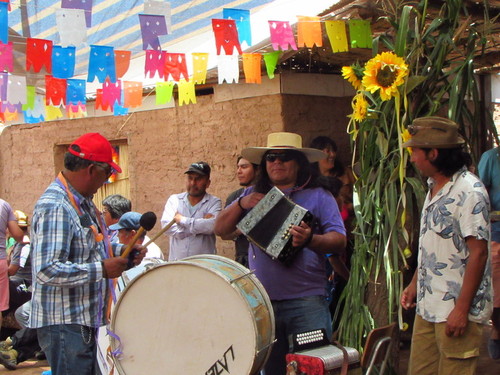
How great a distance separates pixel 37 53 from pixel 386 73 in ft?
10.8

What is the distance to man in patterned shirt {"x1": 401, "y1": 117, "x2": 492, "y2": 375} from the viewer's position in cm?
352

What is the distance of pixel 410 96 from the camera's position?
4633 mm

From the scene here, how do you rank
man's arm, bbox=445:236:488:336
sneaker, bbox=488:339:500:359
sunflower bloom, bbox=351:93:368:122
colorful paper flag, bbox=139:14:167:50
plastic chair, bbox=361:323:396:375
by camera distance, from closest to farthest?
plastic chair, bbox=361:323:396:375
man's arm, bbox=445:236:488:336
sunflower bloom, bbox=351:93:368:122
sneaker, bbox=488:339:500:359
colorful paper flag, bbox=139:14:167:50

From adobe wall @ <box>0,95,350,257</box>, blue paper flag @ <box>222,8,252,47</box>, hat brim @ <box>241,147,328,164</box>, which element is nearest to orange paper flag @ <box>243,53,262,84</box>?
blue paper flag @ <box>222,8,252,47</box>

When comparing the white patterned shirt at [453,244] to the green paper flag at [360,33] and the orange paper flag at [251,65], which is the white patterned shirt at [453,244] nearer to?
the green paper flag at [360,33]

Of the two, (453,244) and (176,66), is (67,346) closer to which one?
(453,244)

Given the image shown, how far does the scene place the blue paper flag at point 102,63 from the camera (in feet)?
21.2

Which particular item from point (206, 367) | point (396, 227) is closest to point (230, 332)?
point (206, 367)

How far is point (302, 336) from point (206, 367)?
18.5 inches

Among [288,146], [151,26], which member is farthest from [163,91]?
[288,146]

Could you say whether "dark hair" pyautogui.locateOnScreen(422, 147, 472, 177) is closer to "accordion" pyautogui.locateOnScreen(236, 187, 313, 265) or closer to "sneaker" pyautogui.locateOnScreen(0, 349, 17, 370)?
"accordion" pyautogui.locateOnScreen(236, 187, 313, 265)

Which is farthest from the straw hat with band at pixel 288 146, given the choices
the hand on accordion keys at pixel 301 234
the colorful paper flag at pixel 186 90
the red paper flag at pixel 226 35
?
the colorful paper flag at pixel 186 90

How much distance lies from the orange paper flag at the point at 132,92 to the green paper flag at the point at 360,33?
8.70 feet

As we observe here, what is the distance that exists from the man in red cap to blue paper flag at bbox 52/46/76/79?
311 centimetres
